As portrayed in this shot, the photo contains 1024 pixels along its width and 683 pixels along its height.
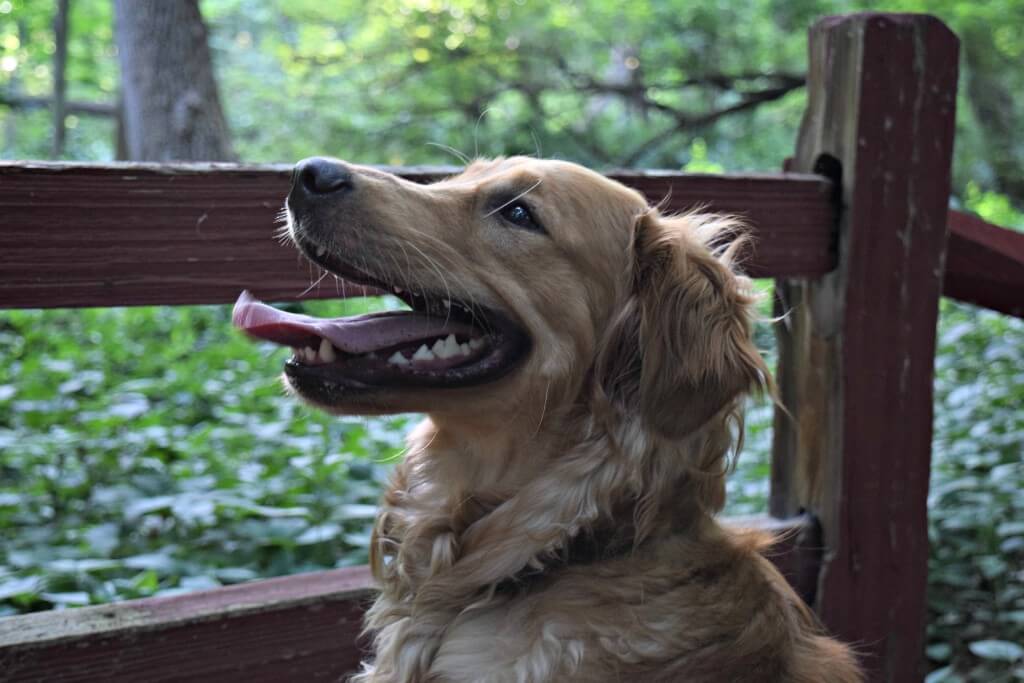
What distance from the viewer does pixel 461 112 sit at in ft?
32.9

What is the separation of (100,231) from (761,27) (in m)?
8.31

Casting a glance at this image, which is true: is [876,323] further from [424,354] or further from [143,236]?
[143,236]

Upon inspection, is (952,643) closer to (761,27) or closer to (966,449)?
(966,449)

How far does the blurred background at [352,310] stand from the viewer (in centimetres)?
368

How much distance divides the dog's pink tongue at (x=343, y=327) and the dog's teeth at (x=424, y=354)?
0.09 ft

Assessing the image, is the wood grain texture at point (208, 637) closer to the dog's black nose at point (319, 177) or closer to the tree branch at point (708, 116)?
the dog's black nose at point (319, 177)

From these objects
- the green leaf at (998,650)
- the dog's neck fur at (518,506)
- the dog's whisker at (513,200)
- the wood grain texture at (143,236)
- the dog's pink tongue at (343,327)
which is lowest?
the green leaf at (998,650)

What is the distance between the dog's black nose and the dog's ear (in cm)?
73

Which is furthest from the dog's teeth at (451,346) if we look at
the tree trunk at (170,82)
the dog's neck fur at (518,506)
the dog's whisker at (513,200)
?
the tree trunk at (170,82)

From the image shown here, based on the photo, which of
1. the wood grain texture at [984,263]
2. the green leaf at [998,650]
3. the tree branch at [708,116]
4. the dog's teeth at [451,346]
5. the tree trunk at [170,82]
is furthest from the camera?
the tree branch at [708,116]

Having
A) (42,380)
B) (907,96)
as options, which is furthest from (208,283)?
(42,380)

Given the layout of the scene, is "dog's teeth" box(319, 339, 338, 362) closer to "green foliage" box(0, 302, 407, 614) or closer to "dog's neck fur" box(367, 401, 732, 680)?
"dog's neck fur" box(367, 401, 732, 680)

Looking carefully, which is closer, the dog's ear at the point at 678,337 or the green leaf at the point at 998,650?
the dog's ear at the point at 678,337

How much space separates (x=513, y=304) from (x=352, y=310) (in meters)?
4.96
